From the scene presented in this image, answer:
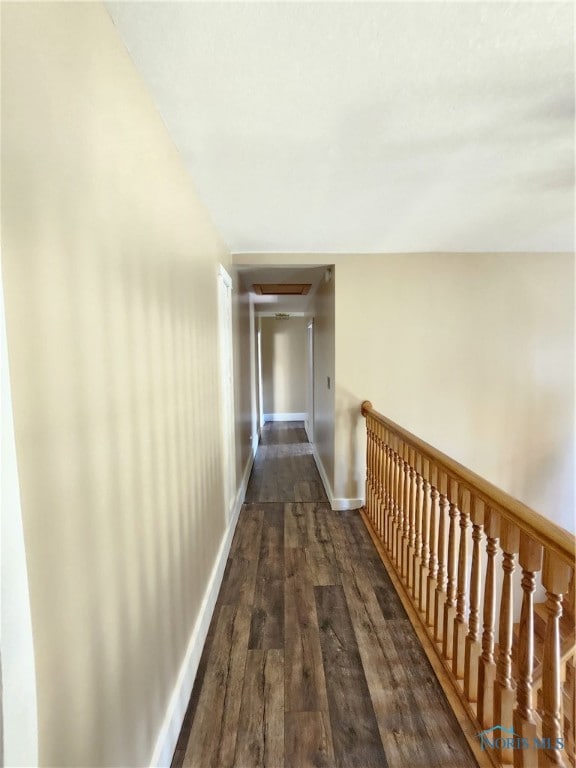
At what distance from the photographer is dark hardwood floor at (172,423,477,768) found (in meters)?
1.20

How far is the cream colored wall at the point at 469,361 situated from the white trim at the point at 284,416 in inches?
167

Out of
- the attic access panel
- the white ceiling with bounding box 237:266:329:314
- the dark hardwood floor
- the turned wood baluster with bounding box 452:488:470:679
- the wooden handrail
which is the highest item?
the attic access panel

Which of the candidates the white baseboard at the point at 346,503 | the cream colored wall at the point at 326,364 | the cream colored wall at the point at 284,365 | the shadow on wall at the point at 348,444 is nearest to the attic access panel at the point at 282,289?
the cream colored wall at the point at 326,364

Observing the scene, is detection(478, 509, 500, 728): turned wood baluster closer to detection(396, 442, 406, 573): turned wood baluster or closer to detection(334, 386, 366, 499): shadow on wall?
detection(396, 442, 406, 573): turned wood baluster

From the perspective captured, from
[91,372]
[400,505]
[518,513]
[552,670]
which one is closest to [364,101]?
[91,372]

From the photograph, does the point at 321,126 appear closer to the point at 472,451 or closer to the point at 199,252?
the point at 199,252

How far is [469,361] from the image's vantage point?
2.97 meters

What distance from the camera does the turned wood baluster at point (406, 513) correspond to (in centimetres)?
193

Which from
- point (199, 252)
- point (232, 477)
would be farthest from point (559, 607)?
point (232, 477)

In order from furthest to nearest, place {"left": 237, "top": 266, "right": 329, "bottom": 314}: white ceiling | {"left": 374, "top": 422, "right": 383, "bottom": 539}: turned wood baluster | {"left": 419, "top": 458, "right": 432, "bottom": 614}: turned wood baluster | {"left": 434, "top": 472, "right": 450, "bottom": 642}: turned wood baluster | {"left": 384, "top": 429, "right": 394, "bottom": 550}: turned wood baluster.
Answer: {"left": 237, "top": 266, "right": 329, "bottom": 314}: white ceiling → {"left": 374, "top": 422, "right": 383, "bottom": 539}: turned wood baluster → {"left": 384, "top": 429, "right": 394, "bottom": 550}: turned wood baluster → {"left": 419, "top": 458, "right": 432, "bottom": 614}: turned wood baluster → {"left": 434, "top": 472, "right": 450, "bottom": 642}: turned wood baluster

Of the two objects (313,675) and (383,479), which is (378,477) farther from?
(313,675)

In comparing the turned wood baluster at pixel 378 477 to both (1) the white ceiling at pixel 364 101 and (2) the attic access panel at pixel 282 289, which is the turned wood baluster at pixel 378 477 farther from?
(2) the attic access panel at pixel 282 289

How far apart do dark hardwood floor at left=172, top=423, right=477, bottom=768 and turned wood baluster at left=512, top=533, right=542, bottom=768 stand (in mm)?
290

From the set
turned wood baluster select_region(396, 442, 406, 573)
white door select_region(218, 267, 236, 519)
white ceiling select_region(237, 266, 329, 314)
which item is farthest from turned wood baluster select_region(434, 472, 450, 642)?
white ceiling select_region(237, 266, 329, 314)
